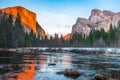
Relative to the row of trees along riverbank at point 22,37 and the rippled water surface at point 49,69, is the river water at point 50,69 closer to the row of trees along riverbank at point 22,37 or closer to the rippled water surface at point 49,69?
the rippled water surface at point 49,69

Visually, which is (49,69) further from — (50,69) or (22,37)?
(22,37)

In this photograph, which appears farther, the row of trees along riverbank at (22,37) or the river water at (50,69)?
the row of trees along riverbank at (22,37)

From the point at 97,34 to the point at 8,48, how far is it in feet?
314

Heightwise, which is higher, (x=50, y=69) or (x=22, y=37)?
(x=22, y=37)

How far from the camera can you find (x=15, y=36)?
130m

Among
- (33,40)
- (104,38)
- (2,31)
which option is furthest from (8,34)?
(104,38)

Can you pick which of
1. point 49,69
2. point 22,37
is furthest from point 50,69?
point 22,37

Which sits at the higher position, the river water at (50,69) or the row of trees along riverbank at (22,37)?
the row of trees along riverbank at (22,37)

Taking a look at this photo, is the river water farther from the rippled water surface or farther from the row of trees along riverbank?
the row of trees along riverbank

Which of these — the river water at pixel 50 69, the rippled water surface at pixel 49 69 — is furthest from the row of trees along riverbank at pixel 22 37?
the rippled water surface at pixel 49 69

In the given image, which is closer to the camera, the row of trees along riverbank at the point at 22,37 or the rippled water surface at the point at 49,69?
the rippled water surface at the point at 49,69

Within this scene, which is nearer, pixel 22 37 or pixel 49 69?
pixel 49 69

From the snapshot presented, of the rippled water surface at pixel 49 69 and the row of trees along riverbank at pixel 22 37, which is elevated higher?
the row of trees along riverbank at pixel 22 37

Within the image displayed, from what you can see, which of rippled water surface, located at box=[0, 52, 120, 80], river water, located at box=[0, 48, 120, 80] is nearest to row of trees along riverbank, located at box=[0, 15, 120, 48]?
river water, located at box=[0, 48, 120, 80]
